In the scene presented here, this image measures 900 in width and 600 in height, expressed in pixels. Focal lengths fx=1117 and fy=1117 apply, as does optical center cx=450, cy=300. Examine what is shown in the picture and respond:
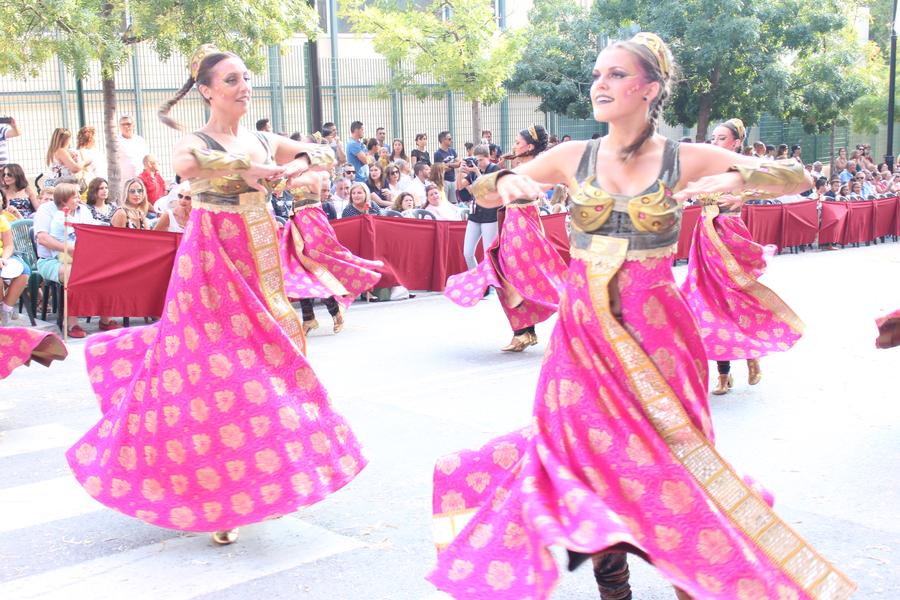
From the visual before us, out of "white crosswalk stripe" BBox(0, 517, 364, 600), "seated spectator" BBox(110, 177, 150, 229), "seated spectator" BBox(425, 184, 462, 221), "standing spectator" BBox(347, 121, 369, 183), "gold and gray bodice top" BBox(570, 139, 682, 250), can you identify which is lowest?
"white crosswalk stripe" BBox(0, 517, 364, 600)

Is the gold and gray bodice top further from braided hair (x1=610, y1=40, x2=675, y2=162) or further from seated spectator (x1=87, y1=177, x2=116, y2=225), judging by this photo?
seated spectator (x1=87, y1=177, x2=116, y2=225)

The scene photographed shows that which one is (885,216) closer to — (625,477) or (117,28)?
(117,28)

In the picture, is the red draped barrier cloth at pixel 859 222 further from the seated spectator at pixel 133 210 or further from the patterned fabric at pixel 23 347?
the patterned fabric at pixel 23 347

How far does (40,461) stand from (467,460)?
3.36 metres

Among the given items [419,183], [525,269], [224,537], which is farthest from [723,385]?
[419,183]

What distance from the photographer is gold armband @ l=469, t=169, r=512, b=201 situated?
12.4 ft

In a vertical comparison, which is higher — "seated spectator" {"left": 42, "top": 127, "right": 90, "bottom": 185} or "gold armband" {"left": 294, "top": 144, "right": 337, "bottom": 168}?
"gold armband" {"left": 294, "top": 144, "right": 337, "bottom": 168}

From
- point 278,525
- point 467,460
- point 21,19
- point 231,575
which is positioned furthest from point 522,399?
point 21,19

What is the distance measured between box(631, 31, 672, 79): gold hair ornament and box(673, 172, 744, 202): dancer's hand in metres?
0.43

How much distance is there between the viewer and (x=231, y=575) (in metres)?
4.39

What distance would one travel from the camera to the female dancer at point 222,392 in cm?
452

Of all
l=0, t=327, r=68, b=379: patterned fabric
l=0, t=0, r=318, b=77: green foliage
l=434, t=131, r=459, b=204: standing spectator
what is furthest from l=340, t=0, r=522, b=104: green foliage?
l=0, t=327, r=68, b=379: patterned fabric

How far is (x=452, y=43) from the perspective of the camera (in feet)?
70.0

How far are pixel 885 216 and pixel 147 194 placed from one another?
13.9 metres
